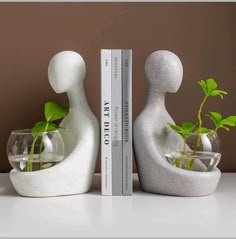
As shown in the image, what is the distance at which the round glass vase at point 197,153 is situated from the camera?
1282 mm

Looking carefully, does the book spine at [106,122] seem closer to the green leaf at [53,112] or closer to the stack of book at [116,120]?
the stack of book at [116,120]

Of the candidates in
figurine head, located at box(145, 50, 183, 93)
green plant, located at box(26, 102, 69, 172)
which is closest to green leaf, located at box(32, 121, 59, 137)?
green plant, located at box(26, 102, 69, 172)

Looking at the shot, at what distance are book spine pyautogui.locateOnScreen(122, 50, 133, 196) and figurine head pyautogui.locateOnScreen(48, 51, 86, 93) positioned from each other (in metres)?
0.11

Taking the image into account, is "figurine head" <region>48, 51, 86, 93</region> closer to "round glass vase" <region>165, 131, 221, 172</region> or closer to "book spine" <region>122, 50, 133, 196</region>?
"book spine" <region>122, 50, 133, 196</region>

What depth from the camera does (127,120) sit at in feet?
4.22

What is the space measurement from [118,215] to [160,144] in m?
0.26

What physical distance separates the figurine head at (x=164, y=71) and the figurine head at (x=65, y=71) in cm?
15

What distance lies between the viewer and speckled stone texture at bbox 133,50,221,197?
126 cm

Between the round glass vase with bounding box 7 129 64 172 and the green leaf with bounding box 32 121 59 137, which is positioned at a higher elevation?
the green leaf with bounding box 32 121 59 137
